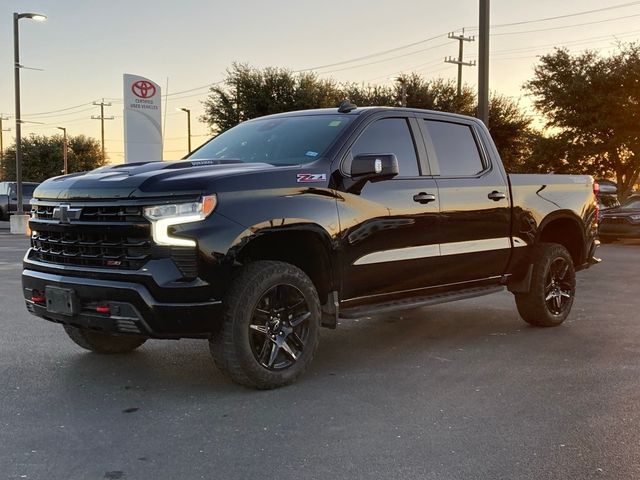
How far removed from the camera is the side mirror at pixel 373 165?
4.94 m

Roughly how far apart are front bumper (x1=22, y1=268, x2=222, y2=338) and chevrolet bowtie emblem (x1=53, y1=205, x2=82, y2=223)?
38cm

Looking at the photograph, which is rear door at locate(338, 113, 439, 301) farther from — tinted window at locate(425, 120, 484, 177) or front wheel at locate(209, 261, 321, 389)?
front wheel at locate(209, 261, 321, 389)

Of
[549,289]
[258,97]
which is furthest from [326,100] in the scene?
[549,289]

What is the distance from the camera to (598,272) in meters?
11.5

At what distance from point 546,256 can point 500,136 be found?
36.0 metres

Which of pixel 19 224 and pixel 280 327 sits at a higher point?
pixel 280 327

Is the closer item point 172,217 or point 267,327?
point 172,217

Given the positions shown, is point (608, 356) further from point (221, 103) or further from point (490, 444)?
point (221, 103)

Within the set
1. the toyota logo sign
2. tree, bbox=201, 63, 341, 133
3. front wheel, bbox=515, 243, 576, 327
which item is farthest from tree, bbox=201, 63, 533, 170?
front wheel, bbox=515, 243, 576, 327

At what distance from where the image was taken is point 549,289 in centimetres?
684

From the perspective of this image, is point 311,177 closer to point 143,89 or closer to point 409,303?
point 409,303

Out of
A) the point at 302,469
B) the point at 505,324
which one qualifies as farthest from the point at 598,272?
the point at 302,469

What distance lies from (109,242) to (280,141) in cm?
166

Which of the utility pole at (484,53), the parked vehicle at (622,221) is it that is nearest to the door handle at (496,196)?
the utility pole at (484,53)
